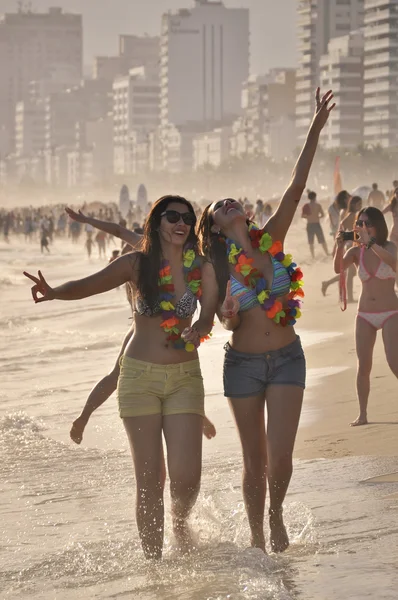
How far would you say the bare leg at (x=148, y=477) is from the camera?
5.39 meters

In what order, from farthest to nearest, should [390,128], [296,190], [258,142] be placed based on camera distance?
[258,142] < [390,128] < [296,190]

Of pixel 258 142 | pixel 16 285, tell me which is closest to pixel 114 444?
pixel 16 285

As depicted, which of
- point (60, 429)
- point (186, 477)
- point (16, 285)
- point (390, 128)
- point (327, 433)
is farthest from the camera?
point (390, 128)

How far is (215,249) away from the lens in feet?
18.1

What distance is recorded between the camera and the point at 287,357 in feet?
17.9

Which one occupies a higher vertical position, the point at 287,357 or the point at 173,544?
the point at 287,357

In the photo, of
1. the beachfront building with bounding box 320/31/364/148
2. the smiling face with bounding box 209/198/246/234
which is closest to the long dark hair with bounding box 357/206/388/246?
the smiling face with bounding box 209/198/246/234

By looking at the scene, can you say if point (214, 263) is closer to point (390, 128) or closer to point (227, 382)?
point (227, 382)

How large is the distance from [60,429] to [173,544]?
4041mm

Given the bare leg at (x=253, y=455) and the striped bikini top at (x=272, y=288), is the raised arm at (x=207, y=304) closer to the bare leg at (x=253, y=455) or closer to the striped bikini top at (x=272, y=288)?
the striped bikini top at (x=272, y=288)

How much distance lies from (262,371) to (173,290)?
48 cm

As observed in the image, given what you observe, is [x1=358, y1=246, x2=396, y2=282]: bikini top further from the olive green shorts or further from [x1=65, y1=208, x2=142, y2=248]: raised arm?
the olive green shorts

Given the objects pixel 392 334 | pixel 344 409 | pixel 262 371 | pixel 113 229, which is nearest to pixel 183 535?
pixel 262 371

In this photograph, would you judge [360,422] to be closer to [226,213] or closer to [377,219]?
[377,219]
